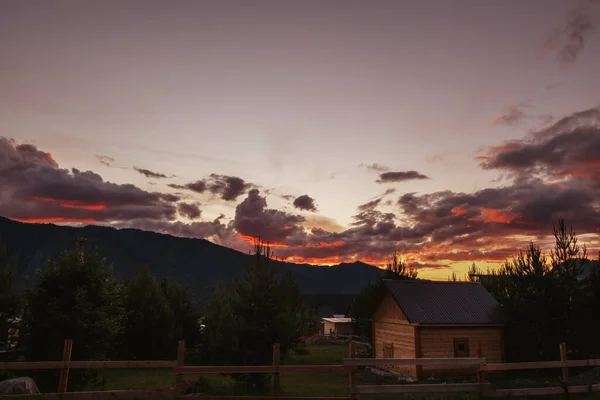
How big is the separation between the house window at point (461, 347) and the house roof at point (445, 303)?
4.06ft

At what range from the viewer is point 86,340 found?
64.8 feet

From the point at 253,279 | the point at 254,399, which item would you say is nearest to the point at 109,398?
the point at 254,399

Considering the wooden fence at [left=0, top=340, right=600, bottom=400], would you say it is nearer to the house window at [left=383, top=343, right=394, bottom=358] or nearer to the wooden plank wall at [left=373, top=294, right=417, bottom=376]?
the wooden plank wall at [left=373, top=294, right=417, bottom=376]

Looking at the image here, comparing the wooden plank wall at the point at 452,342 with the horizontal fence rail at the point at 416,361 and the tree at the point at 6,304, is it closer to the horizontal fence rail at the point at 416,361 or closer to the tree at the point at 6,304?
the horizontal fence rail at the point at 416,361

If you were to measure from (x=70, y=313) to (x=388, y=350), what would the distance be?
71.0 ft

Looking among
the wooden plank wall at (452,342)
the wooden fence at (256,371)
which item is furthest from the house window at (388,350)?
the wooden fence at (256,371)

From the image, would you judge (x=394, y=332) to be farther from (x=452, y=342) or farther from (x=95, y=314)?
(x=95, y=314)

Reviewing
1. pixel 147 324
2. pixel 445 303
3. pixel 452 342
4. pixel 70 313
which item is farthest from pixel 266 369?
pixel 147 324

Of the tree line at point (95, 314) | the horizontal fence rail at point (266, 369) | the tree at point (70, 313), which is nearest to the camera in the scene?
the horizontal fence rail at point (266, 369)

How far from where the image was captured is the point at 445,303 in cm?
3178

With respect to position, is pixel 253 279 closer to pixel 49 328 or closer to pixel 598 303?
pixel 49 328

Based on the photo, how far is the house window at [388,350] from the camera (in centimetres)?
3254

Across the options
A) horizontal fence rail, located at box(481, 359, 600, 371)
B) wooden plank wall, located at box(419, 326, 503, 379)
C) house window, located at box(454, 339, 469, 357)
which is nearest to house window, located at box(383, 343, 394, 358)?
wooden plank wall, located at box(419, 326, 503, 379)

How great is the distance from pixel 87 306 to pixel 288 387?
10.9m
